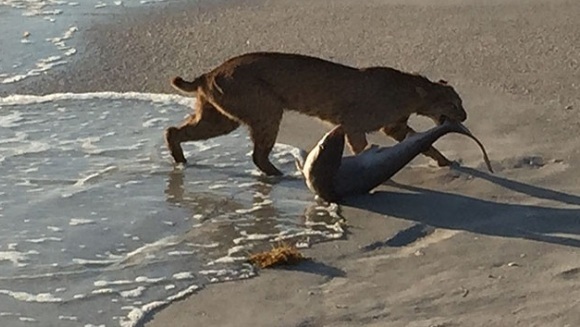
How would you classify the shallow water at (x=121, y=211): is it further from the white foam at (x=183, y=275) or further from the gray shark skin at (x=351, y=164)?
the gray shark skin at (x=351, y=164)

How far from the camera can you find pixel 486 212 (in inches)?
279

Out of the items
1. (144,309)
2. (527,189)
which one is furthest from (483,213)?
(144,309)

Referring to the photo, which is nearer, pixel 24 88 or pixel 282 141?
pixel 282 141

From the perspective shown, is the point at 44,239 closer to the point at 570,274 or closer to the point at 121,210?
the point at 121,210

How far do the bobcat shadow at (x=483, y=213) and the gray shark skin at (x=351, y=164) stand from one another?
0.09 metres

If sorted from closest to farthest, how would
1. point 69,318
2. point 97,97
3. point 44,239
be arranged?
1. point 69,318
2. point 44,239
3. point 97,97

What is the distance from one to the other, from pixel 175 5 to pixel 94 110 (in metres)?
4.09

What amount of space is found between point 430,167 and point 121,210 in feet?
6.13

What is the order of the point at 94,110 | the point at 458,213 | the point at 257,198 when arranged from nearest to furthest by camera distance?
the point at 458,213 → the point at 257,198 → the point at 94,110

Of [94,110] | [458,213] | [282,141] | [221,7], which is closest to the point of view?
[458,213]

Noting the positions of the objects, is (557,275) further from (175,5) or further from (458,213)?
(175,5)

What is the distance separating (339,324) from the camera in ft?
18.2

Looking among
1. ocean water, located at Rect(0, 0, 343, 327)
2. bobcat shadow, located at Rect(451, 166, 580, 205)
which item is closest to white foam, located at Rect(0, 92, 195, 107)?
ocean water, located at Rect(0, 0, 343, 327)

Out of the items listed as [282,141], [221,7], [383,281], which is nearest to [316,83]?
[282,141]
